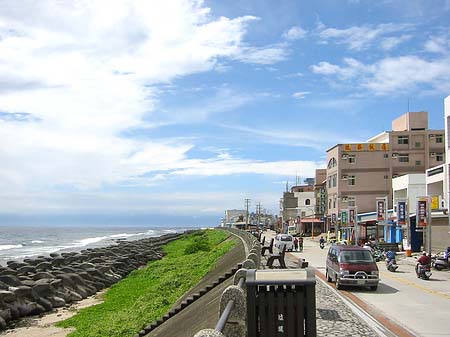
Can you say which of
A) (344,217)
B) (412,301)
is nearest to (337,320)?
(412,301)

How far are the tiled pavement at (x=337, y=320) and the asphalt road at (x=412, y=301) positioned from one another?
680mm

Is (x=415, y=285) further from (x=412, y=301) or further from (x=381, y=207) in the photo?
(x=381, y=207)

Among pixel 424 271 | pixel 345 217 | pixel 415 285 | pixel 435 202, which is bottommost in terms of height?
pixel 415 285

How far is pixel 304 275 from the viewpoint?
22.4ft

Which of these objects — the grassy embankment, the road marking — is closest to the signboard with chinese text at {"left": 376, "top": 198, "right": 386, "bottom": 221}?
the grassy embankment

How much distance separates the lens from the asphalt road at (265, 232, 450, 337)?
13.7 m

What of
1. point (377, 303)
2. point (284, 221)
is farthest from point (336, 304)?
point (284, 221)

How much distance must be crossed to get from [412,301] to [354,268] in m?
3.10

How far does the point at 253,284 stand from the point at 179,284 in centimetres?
2263

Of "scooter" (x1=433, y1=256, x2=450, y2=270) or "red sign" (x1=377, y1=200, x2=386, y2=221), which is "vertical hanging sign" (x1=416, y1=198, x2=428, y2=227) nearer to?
"scooter" (x1=433, y1=256, x2=450, y2=270)

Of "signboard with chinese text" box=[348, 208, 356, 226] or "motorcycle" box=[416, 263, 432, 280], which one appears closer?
"motorcycle" box=[416, 263, 432, 280]

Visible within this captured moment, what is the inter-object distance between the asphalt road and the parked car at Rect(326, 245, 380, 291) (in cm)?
37

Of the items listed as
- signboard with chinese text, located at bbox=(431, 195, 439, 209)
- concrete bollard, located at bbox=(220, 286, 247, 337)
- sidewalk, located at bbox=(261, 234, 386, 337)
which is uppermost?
signboard with chinese text, located at bbox=(431, 195, 439, 209)

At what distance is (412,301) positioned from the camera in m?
18.1
